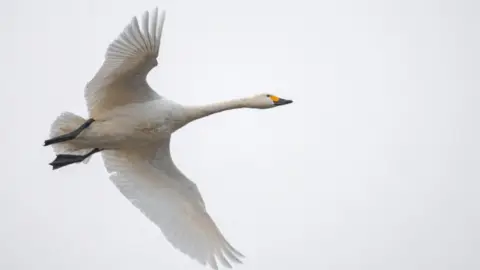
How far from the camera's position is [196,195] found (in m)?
16.3

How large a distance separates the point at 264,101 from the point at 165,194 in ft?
8.53

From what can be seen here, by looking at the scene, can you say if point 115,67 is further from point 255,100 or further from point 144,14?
point 255,100

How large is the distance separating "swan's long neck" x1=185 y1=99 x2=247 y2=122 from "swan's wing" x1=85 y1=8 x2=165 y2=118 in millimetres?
777

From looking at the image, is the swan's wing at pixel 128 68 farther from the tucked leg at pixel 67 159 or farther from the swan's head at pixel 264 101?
the swan's head at pixel 264 101

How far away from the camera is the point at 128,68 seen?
1450 centimetres

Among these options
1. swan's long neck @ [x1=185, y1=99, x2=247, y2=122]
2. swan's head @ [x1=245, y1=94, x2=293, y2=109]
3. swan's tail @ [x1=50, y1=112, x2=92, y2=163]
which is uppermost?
swan's head @ [x1=245, y1=94, x2=293, y2=109]

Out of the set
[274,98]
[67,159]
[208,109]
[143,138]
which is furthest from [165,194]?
[274,98]

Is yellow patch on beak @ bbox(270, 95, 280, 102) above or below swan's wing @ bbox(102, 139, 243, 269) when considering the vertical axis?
above

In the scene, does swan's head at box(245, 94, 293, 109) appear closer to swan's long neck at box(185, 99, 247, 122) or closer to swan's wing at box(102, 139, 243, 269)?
→ swan's long neck at box(185, 99, 247, 122)

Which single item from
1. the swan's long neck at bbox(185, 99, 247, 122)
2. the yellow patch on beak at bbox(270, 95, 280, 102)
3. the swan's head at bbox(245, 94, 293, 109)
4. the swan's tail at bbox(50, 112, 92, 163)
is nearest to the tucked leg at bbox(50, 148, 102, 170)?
the swan's tail at bbox(50, 112, 92, 163)

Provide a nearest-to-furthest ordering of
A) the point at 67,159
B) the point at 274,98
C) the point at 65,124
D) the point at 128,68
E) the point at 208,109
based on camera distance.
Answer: the point at 128,68 → the point at 208,109 → the point at 65,124 → the point at 67,159 → the point at 274,98

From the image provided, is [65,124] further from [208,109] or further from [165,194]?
[208,109]

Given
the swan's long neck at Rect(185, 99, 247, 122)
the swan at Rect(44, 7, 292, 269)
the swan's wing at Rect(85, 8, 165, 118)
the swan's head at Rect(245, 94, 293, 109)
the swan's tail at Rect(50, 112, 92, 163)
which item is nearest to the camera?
the swan's wing at Rect(85, 8, 165, 118)

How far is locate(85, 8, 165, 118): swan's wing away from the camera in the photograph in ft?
44.7
